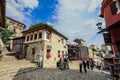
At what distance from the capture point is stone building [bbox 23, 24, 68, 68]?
18.0m

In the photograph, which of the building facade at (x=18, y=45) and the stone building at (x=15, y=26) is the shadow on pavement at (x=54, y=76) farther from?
the stone building at (x=15, y=26)

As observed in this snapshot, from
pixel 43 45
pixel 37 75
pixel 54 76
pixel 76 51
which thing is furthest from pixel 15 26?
pixel 54 76

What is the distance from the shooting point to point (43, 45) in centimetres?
1777

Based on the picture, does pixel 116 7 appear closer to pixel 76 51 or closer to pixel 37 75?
pixel 37 75

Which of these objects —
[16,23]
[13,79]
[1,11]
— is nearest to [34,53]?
[13,79]

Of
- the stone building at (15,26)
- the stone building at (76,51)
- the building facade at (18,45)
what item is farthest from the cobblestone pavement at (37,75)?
the stone building at (15,26)

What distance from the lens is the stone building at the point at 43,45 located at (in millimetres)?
18031

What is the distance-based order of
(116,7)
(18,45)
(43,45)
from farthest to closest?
(18,45)
(43,45)
(116,7)

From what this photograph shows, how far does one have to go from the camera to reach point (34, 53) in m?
18.9

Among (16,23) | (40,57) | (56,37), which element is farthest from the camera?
(16,23)

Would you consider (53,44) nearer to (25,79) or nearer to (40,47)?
(40,47)

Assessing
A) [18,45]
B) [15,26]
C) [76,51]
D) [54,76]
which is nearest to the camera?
[54,76]

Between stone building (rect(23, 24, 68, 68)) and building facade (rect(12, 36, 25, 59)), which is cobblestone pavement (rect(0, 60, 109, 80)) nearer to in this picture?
stone building (rect(23, 24, 68, 68))

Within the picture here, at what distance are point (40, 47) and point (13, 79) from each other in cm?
961
